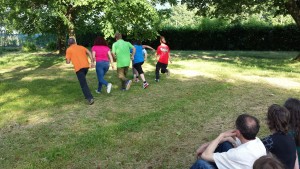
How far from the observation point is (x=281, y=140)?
3.88 metres

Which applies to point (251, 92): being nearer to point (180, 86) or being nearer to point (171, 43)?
point (180, 86)

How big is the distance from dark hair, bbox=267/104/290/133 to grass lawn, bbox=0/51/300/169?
2110mm

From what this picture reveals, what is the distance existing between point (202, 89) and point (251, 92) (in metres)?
1.55

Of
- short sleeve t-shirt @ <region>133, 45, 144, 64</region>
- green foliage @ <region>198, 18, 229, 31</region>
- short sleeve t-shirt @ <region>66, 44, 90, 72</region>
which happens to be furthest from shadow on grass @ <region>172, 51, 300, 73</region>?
short sleeve t-shirt @ <region>66, 44, 90, 72</region>

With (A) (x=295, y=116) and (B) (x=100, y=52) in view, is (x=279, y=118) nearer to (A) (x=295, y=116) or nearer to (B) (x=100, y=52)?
(A) (x=295, y=116)

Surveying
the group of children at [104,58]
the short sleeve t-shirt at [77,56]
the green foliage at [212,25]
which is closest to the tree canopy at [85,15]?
the group of children at [104,58]

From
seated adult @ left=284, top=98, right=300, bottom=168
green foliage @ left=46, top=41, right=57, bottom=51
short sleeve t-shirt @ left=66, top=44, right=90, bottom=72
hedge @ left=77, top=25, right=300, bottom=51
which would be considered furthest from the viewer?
green foliage @ left=46, top=41, right=57, bottom=51

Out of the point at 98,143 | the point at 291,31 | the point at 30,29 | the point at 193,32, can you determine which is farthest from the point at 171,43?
the point at 98,143

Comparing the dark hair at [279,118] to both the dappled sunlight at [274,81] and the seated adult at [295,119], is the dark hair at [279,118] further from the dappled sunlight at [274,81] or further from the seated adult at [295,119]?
the dappled sunlight at [274,81]

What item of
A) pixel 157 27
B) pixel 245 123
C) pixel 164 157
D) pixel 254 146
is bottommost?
pixel 164 157

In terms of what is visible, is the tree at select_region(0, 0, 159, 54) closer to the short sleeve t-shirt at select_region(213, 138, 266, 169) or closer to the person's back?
the person's back

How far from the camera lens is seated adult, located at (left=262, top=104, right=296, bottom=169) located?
12.7ft

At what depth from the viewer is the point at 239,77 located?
43.0 ft

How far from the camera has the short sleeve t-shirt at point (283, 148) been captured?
3.87 metres
